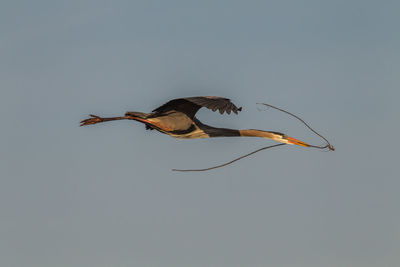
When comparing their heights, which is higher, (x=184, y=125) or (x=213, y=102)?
(x=213, y=102)

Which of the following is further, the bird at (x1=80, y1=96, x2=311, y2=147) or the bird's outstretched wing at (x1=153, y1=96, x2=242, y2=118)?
the bird at (x1=80, y1=96, x2=311, y2=147)

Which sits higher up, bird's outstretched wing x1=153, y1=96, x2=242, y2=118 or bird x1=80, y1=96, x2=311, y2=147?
bird's outstretched wing x1=153, y1=96, x2=242, y2=118

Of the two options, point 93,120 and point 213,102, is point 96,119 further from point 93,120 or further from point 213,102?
point 213,102

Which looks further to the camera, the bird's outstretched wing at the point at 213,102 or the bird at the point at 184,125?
the bird at the point at 184,125

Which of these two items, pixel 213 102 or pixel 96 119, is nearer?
pixel 213 102

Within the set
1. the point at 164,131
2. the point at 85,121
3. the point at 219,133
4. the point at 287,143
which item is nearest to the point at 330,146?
the point at 287,143

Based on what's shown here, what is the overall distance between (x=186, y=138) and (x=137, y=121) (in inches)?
51.1

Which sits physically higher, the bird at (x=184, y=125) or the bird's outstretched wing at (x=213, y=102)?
the bird's outstretched wing at (x=213, y=102)

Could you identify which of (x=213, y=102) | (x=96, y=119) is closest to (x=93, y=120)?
(x=96, y=119)

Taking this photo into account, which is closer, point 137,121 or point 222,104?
point 222,104

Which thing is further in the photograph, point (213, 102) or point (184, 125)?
point (184, 125)

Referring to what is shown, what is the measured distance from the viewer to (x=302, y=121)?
16.4m

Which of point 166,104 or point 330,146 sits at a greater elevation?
point 166,104

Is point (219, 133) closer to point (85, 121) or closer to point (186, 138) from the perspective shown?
point (186, 138)
